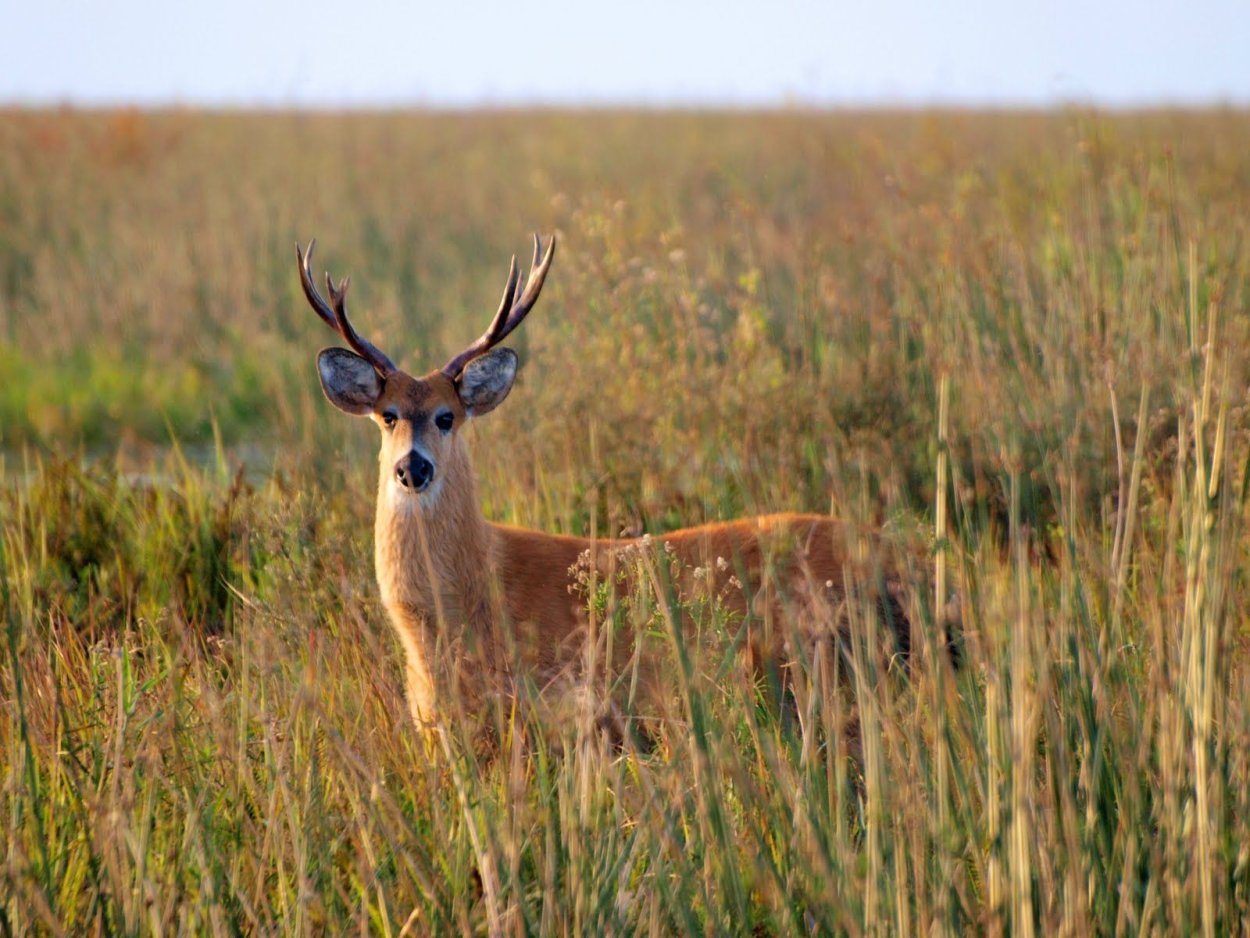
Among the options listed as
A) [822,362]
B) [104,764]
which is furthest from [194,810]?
[822,362]

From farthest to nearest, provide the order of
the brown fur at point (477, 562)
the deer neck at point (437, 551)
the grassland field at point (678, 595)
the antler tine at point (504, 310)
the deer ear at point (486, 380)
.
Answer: the deer ear at point (486, 380)
the antler tine at point (504, 310)
the deer neck at point (437, 551)
the brown fur at point (477, 562)
the grassland field at point (678, 595)

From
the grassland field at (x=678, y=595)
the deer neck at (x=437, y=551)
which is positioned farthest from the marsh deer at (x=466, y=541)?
the grassland field at (x=678, y=595)

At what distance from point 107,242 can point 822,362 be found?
29.5 ft

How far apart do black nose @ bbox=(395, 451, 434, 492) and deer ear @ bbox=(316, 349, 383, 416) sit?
34cm

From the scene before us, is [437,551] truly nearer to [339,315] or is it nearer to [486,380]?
[486,380]

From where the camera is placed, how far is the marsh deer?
175 inches

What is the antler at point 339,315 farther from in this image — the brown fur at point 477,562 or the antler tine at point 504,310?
the antler tine at point 504,310

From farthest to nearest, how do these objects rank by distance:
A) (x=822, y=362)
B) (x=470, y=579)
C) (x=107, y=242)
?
(x=107, y=242) → (x=822, y=362) → (x=470, y=579)

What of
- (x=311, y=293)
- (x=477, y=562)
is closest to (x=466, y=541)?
(x=477, y=562)

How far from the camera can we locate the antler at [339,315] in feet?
15.4

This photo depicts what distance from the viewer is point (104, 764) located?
3072 millimetres

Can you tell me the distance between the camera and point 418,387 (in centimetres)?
488

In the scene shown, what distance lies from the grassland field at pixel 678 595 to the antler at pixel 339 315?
1.54 ft

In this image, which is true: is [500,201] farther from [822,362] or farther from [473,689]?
[473,689]
